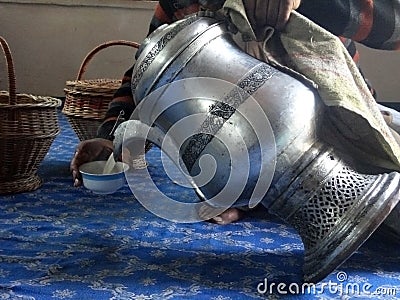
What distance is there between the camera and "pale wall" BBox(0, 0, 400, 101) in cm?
201

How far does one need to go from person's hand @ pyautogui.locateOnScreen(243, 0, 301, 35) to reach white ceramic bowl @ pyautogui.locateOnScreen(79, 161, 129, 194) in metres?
0.33

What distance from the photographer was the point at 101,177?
0.81m

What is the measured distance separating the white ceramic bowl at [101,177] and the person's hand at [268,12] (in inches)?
13.2

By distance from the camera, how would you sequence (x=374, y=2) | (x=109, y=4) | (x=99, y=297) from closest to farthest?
(x=99, y=297) < (x=374, y=2) < (x=109, y=4)

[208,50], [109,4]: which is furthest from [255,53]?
[109,4]

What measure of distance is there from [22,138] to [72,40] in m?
1.33

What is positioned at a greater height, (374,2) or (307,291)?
(374,2)

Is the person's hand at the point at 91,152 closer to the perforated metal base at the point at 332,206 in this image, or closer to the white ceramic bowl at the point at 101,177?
the white ceramic bowl at the point at 101,177

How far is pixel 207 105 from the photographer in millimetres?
515

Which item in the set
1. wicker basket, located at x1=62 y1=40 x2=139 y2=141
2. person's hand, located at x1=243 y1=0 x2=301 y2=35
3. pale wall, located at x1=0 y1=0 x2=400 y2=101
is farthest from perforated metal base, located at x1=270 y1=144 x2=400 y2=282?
pale wall, located at x1=0 y1=0 x2=400 y2=101

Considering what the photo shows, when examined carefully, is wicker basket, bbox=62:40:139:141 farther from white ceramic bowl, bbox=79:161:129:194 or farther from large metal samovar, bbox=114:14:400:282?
large metal samovar, bbox=114:14:400:282

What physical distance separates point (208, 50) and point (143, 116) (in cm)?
A: 9

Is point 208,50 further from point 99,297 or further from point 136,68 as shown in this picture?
point 99,297

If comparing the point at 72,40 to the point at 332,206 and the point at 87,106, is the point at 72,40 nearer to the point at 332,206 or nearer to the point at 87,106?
the point at 87,106
